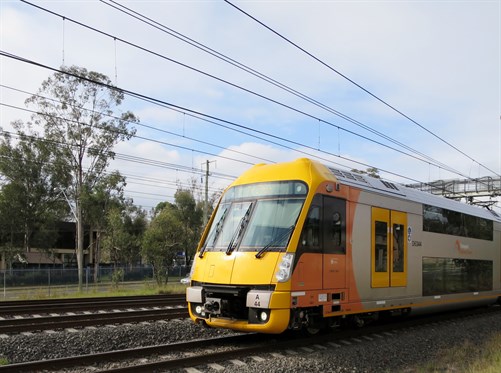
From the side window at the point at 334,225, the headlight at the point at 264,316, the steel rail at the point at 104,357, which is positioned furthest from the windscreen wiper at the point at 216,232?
the side window at the point at 334,225

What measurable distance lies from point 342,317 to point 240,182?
3631mm

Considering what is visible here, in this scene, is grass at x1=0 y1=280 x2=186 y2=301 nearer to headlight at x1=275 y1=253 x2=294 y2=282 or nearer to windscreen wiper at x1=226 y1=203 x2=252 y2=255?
windscreen wiper at x1=226 y1=203 x2=252 y2=255

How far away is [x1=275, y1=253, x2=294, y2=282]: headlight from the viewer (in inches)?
335

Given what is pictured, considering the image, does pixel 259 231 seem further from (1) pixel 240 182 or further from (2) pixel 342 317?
(2) pixel 342 317

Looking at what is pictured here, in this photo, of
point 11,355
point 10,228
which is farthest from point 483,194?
point 10,228

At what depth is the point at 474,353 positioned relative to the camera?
955 cm

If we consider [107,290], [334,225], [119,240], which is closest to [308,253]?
[334,225]

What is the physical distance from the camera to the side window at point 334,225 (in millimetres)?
9641

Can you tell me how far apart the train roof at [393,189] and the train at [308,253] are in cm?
4

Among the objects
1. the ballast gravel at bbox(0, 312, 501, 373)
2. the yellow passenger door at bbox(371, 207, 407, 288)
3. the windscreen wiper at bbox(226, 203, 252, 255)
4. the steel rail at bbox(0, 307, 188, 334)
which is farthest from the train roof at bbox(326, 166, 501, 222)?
the steel rail at bbox(0, 307, 188, 334)

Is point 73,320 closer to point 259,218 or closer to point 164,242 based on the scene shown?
point 259,218

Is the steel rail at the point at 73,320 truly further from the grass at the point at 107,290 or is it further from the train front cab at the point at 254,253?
the grass at the point at 107,290

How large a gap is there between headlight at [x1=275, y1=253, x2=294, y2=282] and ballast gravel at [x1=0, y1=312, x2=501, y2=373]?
4.40 ft

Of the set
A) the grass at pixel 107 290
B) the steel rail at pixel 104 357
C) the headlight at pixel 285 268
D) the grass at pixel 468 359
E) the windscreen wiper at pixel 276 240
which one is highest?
the windscreen wiper at pixel 276 240
